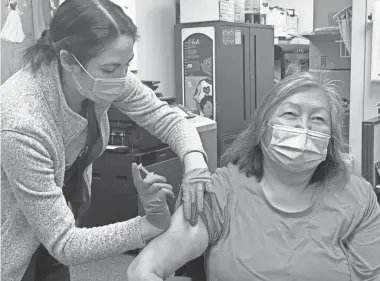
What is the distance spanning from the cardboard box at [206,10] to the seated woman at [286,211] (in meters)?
2.25

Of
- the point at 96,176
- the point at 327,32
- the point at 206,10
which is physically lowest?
the point at 96,176

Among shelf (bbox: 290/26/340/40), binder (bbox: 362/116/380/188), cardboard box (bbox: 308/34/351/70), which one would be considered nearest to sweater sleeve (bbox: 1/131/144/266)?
binder (bbox: 362/116/380/188)

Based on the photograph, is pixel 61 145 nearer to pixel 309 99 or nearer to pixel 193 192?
pixel 193 192

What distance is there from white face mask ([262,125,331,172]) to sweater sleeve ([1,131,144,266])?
50cm

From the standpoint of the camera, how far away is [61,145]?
1.29m

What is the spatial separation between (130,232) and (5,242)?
34cm

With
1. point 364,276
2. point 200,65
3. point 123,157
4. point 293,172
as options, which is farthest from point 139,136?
point 364,276

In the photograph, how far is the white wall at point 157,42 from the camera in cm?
380

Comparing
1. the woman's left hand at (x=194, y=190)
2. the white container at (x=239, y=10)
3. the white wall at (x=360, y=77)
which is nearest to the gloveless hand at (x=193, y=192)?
the woman's left hand at (x=194, y=190)

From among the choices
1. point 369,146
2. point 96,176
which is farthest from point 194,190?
point 96,176

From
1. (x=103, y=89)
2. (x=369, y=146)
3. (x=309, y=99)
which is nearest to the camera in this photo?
(x=103, y=89)

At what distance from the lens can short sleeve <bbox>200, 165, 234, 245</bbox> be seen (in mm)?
1392

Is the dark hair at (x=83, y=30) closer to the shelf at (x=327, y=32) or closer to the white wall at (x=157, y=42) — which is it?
the shelf at (x=327, y=32)

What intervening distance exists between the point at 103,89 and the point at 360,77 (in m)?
1.73
